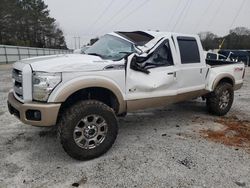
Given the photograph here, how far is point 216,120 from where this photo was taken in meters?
5.79

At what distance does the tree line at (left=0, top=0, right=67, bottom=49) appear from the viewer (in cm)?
4344

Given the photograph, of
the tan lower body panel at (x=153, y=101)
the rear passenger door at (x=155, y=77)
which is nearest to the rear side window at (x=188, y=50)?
the rear passenger door at (x=155, y=77)

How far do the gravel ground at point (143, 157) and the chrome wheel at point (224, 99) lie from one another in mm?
499

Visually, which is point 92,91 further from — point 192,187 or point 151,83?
point 192,187

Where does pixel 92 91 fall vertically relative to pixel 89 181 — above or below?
above

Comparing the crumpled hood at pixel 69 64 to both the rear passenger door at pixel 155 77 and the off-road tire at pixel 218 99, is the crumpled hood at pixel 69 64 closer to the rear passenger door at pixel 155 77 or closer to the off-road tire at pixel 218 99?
the rear passenger door at pixel 155 77

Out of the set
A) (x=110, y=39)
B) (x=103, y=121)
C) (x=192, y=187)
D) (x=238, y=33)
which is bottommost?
(x=192, y=187)

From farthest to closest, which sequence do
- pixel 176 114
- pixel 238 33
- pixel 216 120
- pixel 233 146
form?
pixel 238 33, pixel 176 114, pixel 216 120, pixel 233 146

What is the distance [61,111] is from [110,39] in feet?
6.21

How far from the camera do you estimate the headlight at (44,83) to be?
3387 millimetres

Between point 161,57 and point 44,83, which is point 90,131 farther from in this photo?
point 161,57

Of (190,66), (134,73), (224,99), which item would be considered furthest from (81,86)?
(224,99)

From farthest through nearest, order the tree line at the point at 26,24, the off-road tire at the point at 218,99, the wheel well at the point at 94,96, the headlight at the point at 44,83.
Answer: the tree line at the point at 26,24 → the off-road tire at the point at 218,99 → the wheel well at the point at 94,96 → the headlight at the point at 44,83

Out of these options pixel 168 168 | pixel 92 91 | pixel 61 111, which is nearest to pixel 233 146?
pixel 168 168
